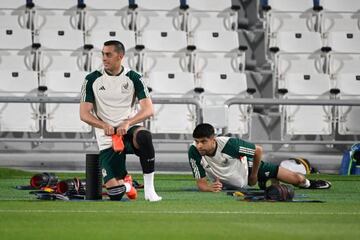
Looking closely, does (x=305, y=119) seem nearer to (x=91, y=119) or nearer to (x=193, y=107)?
(x=193, y=107)

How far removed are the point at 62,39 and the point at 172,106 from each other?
2266 millimetres

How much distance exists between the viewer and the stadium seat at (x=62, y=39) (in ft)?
51.6

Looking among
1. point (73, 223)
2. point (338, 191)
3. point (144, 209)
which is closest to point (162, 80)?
point (338, 191)

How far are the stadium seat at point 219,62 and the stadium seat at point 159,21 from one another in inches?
31.0

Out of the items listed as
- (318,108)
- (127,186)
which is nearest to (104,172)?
(127,186)

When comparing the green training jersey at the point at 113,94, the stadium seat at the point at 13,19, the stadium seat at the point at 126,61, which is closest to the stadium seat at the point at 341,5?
the stadium seat at the point at 126,61

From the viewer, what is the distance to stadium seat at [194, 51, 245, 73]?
15.9 metres

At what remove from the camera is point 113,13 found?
650 inches

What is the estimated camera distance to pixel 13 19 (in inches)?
635

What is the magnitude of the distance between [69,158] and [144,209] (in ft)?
19.8

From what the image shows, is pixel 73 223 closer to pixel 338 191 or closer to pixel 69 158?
pixel 338 191

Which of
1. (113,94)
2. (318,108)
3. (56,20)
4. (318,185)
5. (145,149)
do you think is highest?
(56,20)

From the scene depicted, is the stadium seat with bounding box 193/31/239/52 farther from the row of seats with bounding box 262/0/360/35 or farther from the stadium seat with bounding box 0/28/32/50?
the stadium seat with bounding box 0/28/32/50

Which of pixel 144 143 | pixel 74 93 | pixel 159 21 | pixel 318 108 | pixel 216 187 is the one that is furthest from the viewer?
pixel 159 21
